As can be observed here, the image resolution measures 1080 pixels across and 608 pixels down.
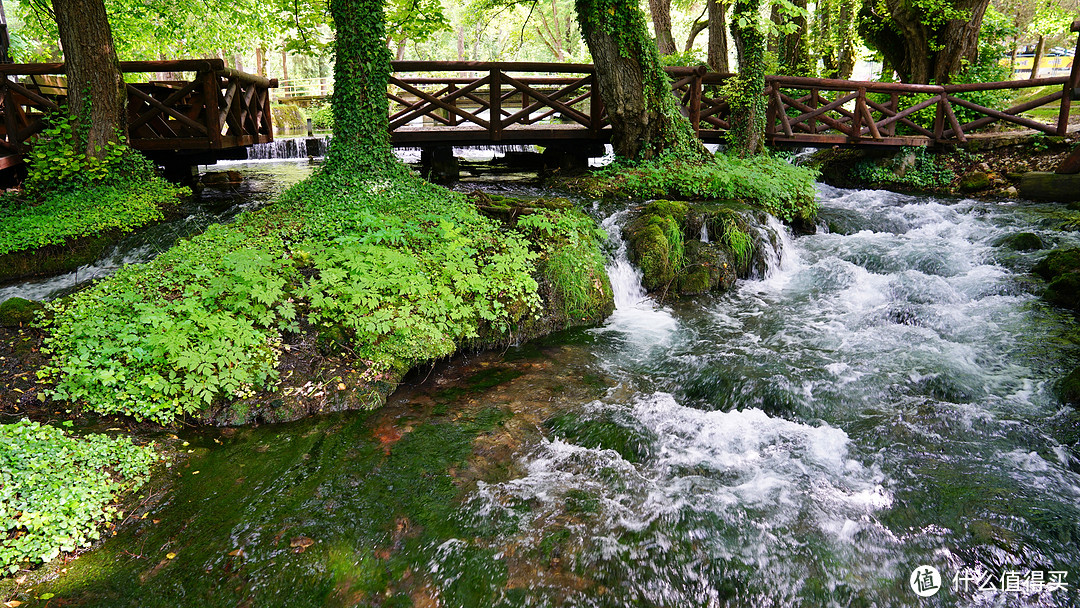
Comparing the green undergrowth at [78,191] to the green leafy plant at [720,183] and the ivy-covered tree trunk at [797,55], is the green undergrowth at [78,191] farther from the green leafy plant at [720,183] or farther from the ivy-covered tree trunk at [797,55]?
the ivy-covered tree trunk at [797,55]

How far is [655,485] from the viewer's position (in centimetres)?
435

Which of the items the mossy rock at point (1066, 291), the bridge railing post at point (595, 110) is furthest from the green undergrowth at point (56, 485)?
the bridge railing post at point (595, 110)

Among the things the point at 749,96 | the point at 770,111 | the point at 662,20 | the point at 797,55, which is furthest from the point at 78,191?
the point at 797,55

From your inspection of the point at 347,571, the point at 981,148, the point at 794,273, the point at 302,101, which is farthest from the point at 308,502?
the point at 302,101

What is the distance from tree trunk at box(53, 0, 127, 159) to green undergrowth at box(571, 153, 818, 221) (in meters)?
7.56

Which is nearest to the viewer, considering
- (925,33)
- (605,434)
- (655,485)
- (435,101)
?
(655,485)

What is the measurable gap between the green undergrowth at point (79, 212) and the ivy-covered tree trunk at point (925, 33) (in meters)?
16.4

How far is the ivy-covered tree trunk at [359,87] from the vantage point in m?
8.36

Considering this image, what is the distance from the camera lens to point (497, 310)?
6.35m

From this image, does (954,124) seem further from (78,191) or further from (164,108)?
(78,191)

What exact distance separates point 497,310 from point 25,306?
420 cm

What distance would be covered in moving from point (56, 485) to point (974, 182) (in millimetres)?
16030

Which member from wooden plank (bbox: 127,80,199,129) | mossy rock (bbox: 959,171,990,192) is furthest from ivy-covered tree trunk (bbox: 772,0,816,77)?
wooden plank (bbox: 127,80,199,129)

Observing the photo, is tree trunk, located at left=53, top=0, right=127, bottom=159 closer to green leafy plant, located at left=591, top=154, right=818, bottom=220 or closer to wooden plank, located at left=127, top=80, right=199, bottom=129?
wooden plank, located at left=127, top=80, right=199, bottom=129
